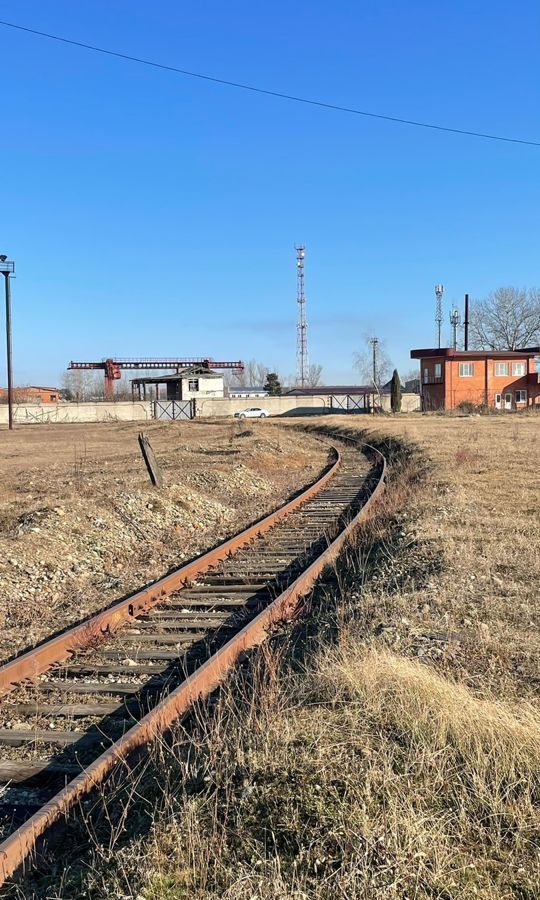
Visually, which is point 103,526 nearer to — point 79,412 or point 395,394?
point 395,394

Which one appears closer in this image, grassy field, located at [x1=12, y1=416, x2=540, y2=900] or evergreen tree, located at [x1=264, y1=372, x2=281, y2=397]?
grassy field, located at [x1=12, y1=416, x2=540, y2=900]

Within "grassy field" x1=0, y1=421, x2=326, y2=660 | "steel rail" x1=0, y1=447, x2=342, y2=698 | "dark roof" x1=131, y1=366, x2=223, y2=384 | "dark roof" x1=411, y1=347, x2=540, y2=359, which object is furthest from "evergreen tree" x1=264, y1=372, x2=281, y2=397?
"steel rail" x1=0, y1=447, x2=342, y2=698

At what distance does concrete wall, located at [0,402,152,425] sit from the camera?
2943 inches

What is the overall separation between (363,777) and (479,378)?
6571cm

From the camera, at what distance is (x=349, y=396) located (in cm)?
8625

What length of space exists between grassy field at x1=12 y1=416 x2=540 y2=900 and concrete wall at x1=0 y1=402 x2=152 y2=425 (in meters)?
71.1

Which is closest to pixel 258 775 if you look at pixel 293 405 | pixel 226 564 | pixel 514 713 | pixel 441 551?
pixel 514 713

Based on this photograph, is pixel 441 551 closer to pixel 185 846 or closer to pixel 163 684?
pixel 163 684

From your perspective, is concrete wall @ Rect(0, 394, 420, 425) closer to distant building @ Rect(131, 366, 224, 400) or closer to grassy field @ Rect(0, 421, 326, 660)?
distant building @ Rect(131, 366, 224, 400)

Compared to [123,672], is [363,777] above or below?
above

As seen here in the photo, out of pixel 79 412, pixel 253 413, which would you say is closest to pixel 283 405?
pixel 253 413

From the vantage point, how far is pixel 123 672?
5.58m

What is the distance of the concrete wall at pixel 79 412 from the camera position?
7475cm

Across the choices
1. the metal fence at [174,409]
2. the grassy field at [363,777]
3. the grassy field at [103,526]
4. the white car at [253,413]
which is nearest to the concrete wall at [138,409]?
the white car at [253,413]
